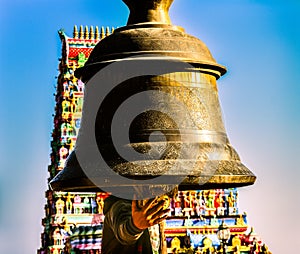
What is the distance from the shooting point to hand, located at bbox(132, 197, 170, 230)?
2.64m

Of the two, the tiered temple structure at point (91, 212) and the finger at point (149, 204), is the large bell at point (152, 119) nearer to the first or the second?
the finger at point (149, 204)

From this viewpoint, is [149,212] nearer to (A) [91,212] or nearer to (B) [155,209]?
(B) [155,209]

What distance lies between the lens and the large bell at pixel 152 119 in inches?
99.3

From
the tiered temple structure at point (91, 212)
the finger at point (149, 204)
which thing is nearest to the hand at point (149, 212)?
the finger at point (149, 204)

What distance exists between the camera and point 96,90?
108 inches

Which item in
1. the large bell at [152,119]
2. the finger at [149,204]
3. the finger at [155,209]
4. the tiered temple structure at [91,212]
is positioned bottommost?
the finger at [155,209]

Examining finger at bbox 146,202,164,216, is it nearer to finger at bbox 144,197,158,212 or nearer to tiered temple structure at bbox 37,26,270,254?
finger at bbox 144,197,158,212

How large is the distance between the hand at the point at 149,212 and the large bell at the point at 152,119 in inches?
3.8

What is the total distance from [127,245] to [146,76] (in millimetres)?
842

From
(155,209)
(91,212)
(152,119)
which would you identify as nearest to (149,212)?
(155,209)

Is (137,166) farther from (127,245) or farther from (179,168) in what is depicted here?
(127,245)

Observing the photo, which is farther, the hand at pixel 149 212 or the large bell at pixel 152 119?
the hand at pixel 149 212

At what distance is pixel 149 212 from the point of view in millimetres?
2664

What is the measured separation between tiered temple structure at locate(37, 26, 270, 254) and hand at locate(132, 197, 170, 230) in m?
17.4
